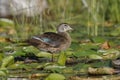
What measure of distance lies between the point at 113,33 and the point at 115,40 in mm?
918

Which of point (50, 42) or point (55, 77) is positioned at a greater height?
point (50, 42)

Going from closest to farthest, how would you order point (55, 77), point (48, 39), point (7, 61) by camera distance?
point (55, 77) → point (7, 61) → point (48, 39)

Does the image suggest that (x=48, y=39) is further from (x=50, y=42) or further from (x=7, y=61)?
(x=7, y=61)

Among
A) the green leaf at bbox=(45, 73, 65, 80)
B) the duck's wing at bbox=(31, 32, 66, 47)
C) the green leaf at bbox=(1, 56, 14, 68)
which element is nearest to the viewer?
the green leaf at bbox=(45, 73, 65, 80)

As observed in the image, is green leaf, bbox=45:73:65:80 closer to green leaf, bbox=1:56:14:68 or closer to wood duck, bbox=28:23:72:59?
green leaf, bbox=1:56:14:68

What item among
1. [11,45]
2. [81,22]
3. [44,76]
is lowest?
[44,76]

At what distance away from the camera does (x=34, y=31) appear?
9.78 metres

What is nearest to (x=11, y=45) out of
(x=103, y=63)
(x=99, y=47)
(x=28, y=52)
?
(x=28, y=52)

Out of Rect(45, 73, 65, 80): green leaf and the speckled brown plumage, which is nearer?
Rect(45, 73, 65, 80): green leaf

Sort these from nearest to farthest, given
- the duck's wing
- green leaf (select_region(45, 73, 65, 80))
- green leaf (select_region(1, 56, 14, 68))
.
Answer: green leaf (select_region(45, 73, 65, 80))
green leaf (select_region(1, 56, 14, 68))
the duck's wing

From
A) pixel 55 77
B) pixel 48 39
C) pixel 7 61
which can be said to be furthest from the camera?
pixel 48 39

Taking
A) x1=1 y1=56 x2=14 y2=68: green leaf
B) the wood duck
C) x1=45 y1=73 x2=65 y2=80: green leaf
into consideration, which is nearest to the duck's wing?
the wood duck

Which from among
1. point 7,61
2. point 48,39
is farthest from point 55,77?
point 48,39

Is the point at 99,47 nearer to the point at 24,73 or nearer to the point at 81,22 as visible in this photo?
the point at 24,73
